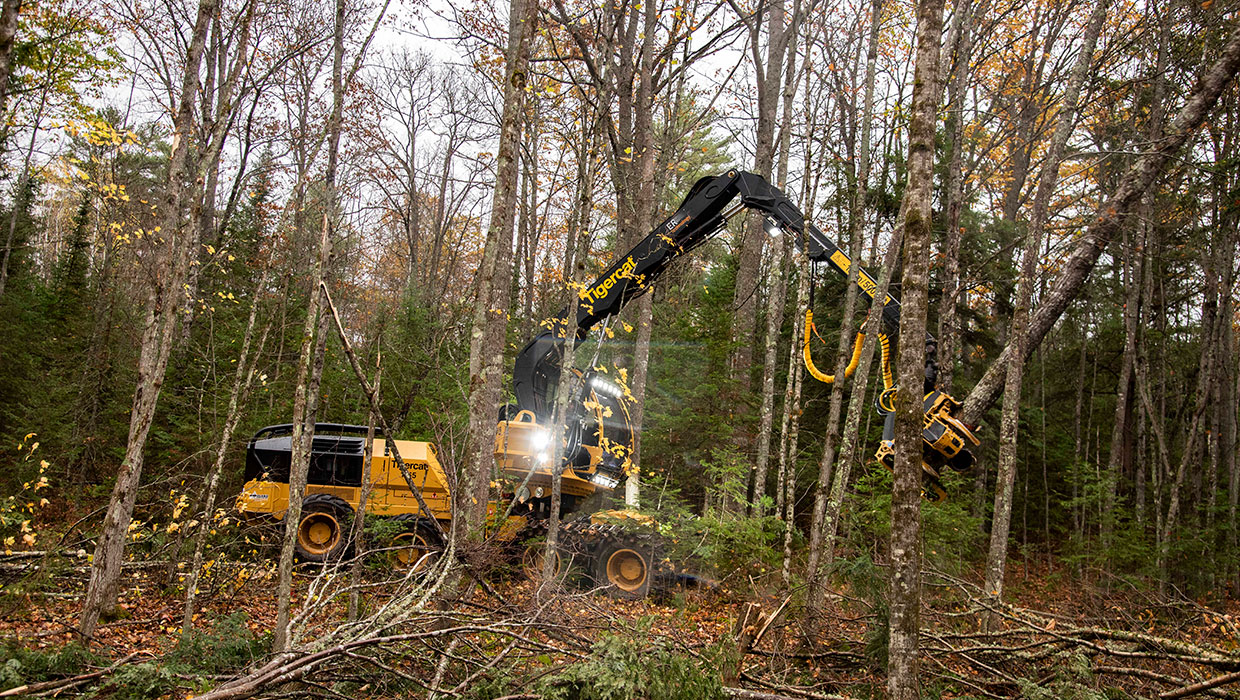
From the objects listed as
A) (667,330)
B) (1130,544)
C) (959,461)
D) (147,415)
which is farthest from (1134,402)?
(147,415)

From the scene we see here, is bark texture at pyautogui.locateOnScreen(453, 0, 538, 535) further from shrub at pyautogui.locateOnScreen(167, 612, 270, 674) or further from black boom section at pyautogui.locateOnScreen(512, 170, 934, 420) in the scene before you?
shrub at pyautogui.locateOnScreen(167, 612, 270, 674)

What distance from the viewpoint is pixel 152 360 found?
534 centimetres

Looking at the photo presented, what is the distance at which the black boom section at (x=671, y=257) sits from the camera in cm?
809

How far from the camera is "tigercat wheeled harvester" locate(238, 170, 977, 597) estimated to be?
8406 mm

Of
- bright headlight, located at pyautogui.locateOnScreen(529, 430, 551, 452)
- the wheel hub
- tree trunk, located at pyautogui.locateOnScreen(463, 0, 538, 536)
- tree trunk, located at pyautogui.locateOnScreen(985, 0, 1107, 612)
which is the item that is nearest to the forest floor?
the wheel hub

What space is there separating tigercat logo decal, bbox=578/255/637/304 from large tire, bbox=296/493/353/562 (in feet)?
14.5

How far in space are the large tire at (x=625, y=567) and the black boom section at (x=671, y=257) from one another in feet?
7.19

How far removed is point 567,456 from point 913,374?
19.7 feet

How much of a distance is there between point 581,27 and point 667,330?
7.06 m

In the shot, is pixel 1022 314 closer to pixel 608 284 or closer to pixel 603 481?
pixel 608 284

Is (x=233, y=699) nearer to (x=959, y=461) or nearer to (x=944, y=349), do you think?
(x=959, y=461)

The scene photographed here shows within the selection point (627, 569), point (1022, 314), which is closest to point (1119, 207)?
point (1022, 314)

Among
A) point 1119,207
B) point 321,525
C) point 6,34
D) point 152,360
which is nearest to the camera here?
point 6,34

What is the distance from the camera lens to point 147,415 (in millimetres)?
5258
